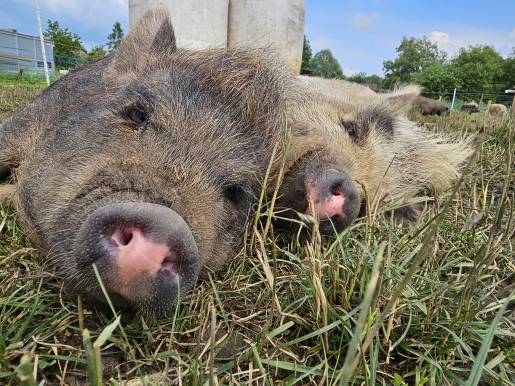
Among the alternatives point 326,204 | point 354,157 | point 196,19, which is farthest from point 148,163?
point 196,19

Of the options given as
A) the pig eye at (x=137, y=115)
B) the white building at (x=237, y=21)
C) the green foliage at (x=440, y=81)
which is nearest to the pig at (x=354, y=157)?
the pig eye at (x=137, y=115)

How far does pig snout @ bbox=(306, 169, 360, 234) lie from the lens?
2344 mm

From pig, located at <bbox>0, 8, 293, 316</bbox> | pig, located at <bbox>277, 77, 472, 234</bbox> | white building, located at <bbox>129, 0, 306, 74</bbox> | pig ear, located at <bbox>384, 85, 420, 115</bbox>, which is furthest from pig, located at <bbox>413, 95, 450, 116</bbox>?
pig, located at <bbox>0, 8, 293, 316</bbox>

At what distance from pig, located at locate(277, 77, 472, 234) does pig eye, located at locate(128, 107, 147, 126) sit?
1.00 m

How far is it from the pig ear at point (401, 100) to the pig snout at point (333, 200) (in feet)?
8.25

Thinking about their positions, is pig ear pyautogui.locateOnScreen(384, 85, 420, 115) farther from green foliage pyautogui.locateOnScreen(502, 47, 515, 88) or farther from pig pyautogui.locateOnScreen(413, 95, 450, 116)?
green foliage pyautogui.locateOnScreen(502, 47, 515, 88)

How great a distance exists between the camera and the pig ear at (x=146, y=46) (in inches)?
107

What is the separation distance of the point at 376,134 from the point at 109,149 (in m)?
2.79

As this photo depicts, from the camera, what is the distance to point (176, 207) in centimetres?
167

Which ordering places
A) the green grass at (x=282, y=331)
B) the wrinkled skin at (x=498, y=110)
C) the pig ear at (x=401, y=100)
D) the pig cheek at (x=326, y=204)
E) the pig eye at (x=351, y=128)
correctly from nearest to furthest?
the green grass at (x=282, y=331)
the pig cheek at (x=326, y=204)
the pig eye at (x=351, y=128)
the pig ear at (x=401, y=100)
the wrinkled skin at (x=498, y=110)

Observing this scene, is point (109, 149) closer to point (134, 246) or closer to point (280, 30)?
point (134, 246)

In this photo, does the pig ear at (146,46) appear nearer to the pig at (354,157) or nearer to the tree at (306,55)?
the pig at (354,157)

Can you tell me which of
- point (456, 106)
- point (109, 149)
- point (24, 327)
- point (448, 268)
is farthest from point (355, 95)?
point (456, 106)

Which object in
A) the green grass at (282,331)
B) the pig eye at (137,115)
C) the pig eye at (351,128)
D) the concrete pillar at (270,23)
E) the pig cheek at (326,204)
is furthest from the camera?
the concrete pillar at (270,23)
